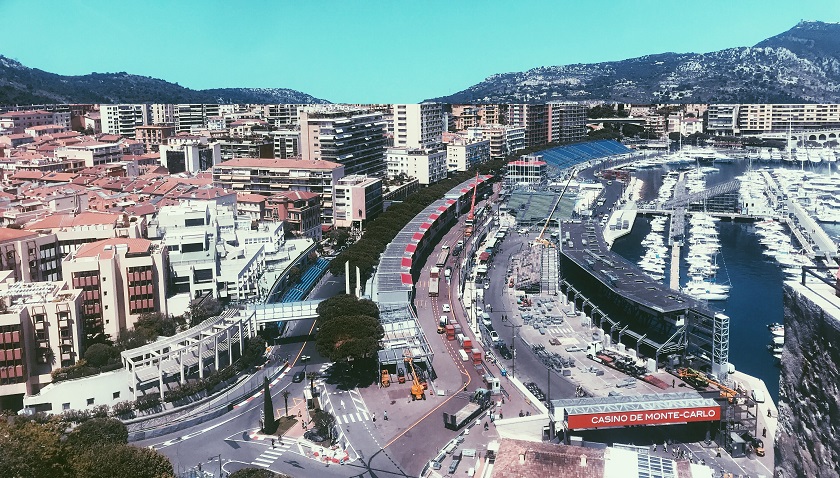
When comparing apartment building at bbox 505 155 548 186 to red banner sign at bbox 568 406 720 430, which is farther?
apartment building at bbox 505 155 548 186

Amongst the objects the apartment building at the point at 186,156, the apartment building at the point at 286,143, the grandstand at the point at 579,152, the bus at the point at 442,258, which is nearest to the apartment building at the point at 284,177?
the bus at the point at 442,258

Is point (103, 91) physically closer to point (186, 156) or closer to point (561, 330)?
point (186, 156)

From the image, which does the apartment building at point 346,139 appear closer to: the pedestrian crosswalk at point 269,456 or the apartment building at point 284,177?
the apartment building at point 284,177

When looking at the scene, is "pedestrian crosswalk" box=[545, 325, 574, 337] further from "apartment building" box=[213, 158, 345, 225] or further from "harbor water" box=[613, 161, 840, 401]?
"apartment building" box=[213, 158, 345, 225]

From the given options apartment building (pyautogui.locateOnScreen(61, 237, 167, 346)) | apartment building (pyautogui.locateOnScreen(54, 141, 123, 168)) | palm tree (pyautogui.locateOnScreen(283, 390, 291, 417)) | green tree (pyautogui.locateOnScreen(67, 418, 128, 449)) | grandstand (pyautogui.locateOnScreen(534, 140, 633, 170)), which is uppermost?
apartment building (pyautogui.locateOnScreen(54, 141, 123, 168))

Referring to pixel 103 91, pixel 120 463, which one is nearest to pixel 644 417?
pixel 120 463

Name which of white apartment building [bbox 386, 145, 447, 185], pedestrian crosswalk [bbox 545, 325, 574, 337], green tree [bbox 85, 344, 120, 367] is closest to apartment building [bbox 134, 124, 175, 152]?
white apartment building [bbox 386, 145, 447, 185]

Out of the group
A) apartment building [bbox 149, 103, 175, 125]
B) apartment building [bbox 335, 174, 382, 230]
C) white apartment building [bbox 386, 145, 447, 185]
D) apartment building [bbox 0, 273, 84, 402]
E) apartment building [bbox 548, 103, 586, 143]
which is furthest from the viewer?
apartment building [bbox 548, 103, 586, 143]

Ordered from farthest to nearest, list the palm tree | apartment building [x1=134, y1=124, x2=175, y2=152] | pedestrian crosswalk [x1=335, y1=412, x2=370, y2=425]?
1. apartment building [x1=134, y1=124, x2=175, y2=152]
2. the palm tree
3. pedestrian crosswalk [x1=335, y1=412, x2=370, y2=425]
